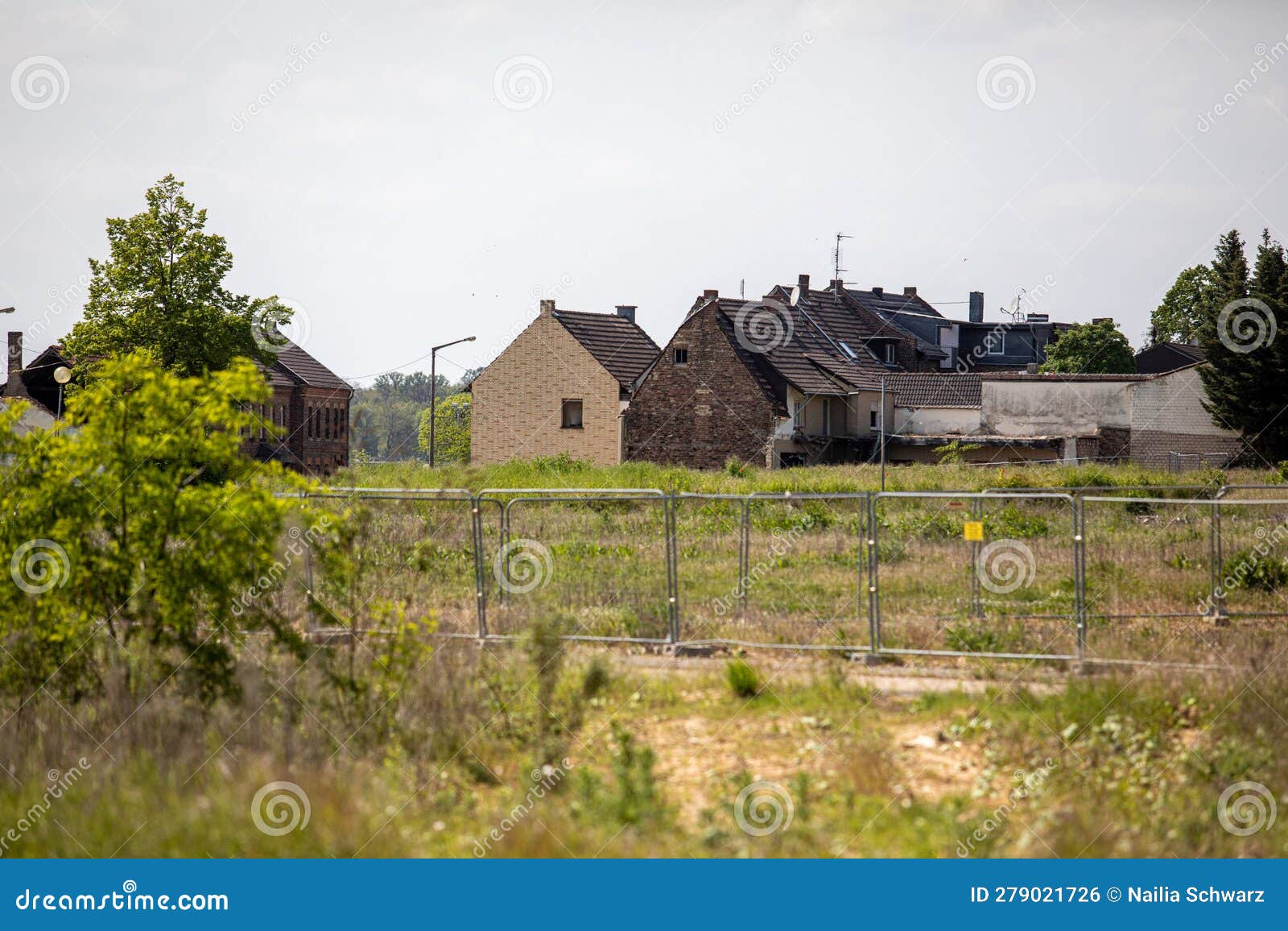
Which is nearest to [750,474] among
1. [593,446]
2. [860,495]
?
[593,446]

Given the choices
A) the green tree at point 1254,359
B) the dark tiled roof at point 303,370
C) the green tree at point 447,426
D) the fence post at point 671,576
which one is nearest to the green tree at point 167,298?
the dark tiled roof at point 303,370

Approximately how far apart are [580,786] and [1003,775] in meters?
3.18

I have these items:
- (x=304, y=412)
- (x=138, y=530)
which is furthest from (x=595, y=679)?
(x=304, y=412)

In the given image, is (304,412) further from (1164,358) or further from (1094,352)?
(1164,358)

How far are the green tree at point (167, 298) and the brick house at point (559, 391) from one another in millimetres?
16305

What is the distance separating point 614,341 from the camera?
2303 inches

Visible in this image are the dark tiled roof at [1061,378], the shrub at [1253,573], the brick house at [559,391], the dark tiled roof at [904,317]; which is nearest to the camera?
the shrub at [1253,573]

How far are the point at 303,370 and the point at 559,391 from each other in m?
20.0

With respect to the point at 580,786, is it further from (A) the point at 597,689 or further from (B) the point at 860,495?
→ (B) the point at 860,495

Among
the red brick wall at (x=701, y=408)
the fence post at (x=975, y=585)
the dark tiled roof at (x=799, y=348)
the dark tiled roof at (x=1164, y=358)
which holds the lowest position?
the fence post at (x=975, y=585)

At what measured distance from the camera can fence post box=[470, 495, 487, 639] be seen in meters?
14.8

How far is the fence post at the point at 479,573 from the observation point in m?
14.8

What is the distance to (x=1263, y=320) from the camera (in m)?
49.4

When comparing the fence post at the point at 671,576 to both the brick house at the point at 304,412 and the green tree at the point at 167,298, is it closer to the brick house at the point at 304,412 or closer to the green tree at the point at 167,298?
the green tree at the point at 167,298
